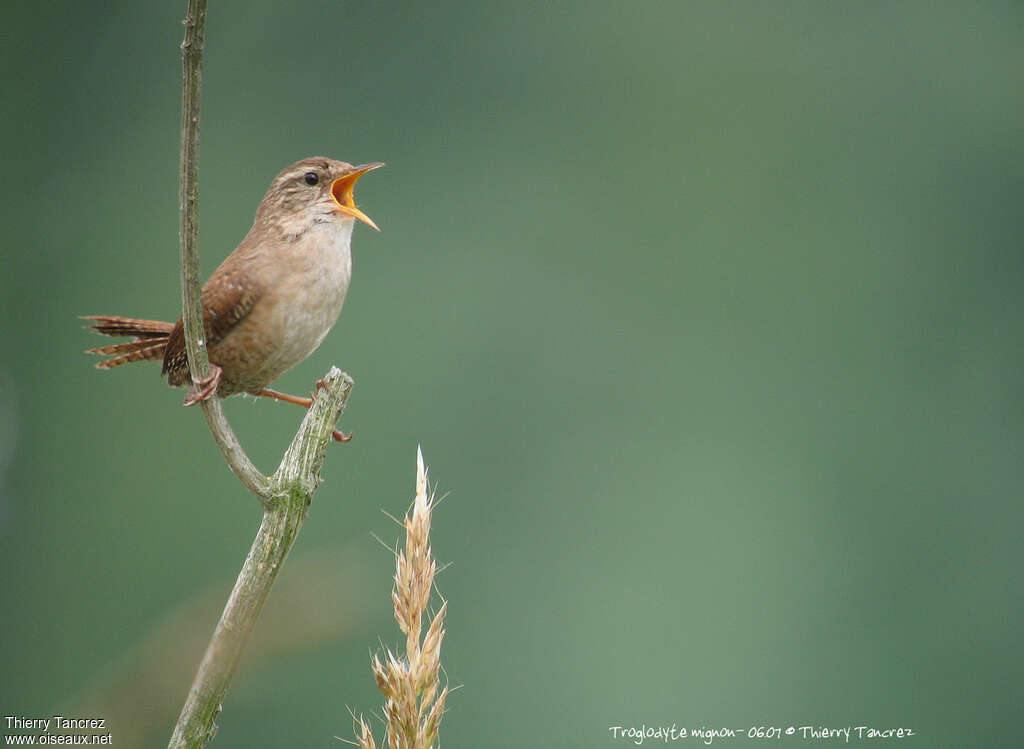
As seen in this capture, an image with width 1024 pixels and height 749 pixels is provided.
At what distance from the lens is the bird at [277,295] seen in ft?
6.64

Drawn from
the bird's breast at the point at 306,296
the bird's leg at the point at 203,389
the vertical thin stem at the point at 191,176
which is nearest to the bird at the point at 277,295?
the bird's breast at the point at 306,296

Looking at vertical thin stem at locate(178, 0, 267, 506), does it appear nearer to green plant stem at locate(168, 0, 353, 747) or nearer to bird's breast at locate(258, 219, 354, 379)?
green plant stem at locate(168, 0, 353, 747)

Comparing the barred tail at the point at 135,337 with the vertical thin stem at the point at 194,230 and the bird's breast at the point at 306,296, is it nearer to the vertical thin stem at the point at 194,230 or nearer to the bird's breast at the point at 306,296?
the bird's breast at the point at 306,296

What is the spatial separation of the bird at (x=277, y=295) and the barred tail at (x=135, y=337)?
19 mm

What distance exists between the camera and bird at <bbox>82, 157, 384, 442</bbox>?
2023 millimetres

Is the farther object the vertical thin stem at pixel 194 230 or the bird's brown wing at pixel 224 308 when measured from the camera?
the bird's brown wing at pixel 224 308

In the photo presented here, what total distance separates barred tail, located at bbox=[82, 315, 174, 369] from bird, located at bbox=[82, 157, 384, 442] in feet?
0.06

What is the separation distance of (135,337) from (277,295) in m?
0.54

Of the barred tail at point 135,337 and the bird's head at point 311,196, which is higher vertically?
the bird's head at point 311,196

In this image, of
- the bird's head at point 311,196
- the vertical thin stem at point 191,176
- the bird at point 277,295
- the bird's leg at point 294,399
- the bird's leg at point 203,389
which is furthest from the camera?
the bird's head at point 311,196

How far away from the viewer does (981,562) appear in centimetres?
750

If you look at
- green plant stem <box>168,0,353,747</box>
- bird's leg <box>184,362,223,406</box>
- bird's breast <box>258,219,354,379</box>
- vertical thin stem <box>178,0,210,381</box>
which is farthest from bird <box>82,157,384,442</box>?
vertical thin stem <box>178,0,210,381</box>

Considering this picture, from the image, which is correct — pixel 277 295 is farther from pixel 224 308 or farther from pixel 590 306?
pixel 590 306

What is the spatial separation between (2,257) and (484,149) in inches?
157
